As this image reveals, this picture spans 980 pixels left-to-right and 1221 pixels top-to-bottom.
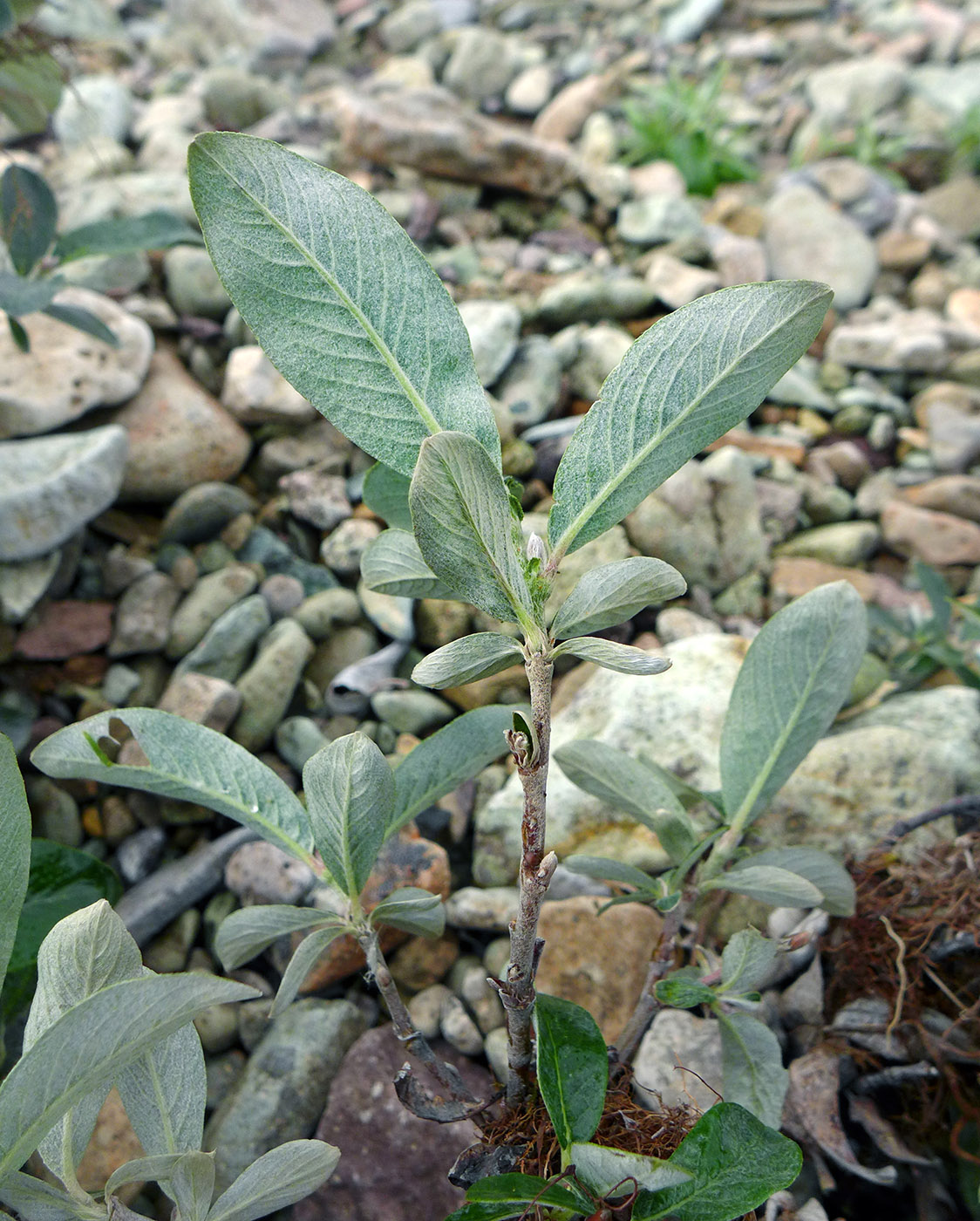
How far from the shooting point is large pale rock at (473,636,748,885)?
1594 millimetres

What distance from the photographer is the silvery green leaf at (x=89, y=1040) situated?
65cm

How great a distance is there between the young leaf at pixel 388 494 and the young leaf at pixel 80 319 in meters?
1.13

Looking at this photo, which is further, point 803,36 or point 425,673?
point 803,36

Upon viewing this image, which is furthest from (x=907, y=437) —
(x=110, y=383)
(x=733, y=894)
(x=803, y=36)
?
(x=803, y=36)

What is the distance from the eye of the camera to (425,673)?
0.73 m

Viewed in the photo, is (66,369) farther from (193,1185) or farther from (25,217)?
(193,1185)

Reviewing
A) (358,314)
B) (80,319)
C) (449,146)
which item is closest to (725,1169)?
(358,314)

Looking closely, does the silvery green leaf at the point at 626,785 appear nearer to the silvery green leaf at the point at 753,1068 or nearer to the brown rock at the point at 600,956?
the silvery green leaf at the point at 753,1068

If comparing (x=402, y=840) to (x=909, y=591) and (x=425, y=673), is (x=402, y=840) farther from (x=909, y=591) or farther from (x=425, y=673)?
(x=909, y=591)

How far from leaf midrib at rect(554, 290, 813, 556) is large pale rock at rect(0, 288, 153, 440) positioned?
5.47ft

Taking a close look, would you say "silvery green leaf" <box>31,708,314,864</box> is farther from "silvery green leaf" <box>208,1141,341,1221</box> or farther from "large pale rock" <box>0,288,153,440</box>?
"large pale rock" <box>0,288,153,440</box>

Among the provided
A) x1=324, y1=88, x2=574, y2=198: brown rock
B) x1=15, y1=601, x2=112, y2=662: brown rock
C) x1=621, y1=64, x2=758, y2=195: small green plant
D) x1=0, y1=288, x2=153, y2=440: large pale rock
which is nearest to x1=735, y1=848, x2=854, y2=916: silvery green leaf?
x1=15, y1=601, x2=112, y2=662: brown rock

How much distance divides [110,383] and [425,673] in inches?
70.2

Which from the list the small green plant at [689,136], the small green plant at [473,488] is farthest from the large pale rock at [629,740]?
the small green plant at [689,136]
